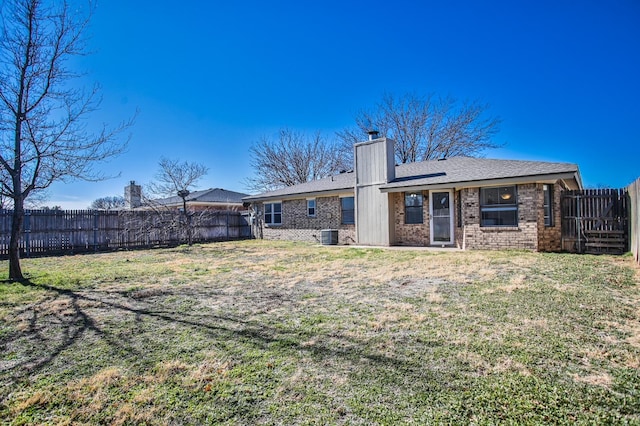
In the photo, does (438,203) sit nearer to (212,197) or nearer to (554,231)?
(554,231)

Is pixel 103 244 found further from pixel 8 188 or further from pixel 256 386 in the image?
pixel 256 386

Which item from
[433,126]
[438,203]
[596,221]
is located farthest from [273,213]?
[433,126]

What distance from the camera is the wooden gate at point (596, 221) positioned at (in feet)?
32.7

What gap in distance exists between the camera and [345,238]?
1552cm

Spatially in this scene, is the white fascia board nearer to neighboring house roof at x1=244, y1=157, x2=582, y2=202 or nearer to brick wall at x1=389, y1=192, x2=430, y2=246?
neighboring house roof at x1=244, y1=157, x2=582, y2=202

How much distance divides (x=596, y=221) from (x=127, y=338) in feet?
40.4

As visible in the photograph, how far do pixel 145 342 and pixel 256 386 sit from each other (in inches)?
64.3

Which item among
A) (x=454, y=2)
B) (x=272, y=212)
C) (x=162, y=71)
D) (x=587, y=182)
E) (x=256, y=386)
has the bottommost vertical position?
(x=256, y=386)

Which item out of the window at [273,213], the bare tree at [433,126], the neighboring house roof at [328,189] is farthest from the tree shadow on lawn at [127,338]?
the bare tree at [433,126]

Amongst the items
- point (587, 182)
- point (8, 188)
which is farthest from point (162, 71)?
point (587, 182)

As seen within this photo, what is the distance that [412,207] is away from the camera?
13.4 metres

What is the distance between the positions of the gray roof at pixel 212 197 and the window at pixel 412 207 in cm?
1670

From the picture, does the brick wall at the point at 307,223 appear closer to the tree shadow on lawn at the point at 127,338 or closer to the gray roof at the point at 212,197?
the gray roof at the point at 212,197

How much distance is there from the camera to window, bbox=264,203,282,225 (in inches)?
750
